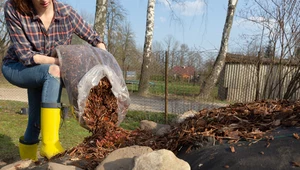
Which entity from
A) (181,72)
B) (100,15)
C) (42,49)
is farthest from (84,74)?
(100,15)

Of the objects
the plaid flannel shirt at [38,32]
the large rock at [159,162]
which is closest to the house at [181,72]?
the plaid flannel shirt at [38,32]

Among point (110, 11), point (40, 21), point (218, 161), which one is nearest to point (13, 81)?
point (40, 21)

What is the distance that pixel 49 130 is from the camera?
216 centimetres

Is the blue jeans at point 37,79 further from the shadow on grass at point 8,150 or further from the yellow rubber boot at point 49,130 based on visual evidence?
the shadow on grass at point 8,150

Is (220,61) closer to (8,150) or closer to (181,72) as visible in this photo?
(181,72)

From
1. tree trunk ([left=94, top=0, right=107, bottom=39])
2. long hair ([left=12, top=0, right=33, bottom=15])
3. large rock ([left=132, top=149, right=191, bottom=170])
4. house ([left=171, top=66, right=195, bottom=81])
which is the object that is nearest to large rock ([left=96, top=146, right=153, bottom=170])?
large rock ([left=132, top=149, right=191, bottom=170])

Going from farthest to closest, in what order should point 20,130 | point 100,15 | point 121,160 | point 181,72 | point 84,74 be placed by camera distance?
point 100,15
point 181,72
point 20,130
point 84,74
point 121,160

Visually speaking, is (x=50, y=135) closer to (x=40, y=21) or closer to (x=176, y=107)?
(x=40, y=21)

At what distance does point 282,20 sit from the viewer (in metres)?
5.75

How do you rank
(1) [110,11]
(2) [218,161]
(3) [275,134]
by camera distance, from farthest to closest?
1. (1) [110,11]
2. (3) [275,134]
3. (2) [218,161]

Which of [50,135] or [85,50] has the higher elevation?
[85,50]

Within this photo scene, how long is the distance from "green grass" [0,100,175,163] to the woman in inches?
74.8

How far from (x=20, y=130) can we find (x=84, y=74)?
154 inches

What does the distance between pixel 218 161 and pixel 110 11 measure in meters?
22.1
